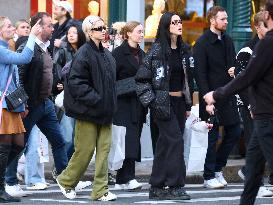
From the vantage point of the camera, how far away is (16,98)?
40.7 ft

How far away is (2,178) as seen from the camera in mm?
12359

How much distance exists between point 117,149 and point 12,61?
2.17 meters

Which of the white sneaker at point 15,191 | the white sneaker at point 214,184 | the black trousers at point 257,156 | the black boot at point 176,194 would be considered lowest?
the white sneaker at point 214,184

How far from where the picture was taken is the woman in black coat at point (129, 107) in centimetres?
1375

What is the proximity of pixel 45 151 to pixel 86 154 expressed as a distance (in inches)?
80.4

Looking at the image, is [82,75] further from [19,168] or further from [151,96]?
[19,168]

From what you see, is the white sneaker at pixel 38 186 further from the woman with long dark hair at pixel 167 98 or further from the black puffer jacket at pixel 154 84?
the black puffer jacket at pixel 154 84

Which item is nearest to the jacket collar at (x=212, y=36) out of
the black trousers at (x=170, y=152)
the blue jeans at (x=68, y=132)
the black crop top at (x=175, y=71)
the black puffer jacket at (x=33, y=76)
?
the black crop top at (x=175, y=71)

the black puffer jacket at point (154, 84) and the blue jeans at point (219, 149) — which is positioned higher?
the black puffer jacket at point (154, 84)

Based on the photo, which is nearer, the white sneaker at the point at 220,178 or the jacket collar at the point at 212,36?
the jacket collar at the point at 212,36

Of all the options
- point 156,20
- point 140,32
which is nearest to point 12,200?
point 140,32

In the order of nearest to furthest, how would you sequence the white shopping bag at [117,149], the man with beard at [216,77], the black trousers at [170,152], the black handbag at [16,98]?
1. the black handbag at [16,98]
2. the black trousers at [170,152]
3. the white shopping bag at [117,149]
4. the man with beard at [216,77]

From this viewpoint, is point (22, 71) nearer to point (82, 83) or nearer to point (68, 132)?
point (82, 83)

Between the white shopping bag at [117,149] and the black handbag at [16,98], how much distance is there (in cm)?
171
